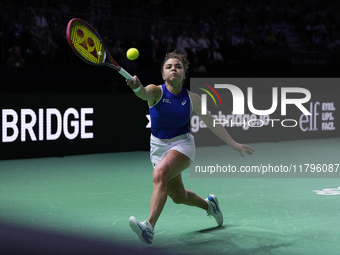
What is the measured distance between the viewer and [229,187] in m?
7.96

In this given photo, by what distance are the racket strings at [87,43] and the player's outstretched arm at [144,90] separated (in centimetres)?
55

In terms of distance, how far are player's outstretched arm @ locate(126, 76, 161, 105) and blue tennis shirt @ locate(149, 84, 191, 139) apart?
7 centimetres

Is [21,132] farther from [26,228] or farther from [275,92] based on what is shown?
[275,92]

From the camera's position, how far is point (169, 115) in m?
4.85

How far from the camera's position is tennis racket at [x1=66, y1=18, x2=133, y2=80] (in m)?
4.59

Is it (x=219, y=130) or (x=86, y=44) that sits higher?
(x=86, y=44)

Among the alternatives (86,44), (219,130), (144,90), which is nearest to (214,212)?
(219,130)

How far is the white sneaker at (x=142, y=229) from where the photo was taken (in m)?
4.32

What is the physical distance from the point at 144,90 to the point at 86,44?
0.79m

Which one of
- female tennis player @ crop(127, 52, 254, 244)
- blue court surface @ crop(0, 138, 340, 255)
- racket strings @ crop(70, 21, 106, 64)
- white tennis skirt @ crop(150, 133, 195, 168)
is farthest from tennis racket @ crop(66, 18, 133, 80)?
blue court surface @ crop(0, 138, 340, 255)

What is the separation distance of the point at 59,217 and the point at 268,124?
9756mm

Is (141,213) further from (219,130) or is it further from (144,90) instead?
(144,90)

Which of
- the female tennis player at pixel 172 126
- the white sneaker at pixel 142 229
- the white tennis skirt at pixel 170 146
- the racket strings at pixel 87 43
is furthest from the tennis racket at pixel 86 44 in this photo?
the white sneaker at pixel 142 229

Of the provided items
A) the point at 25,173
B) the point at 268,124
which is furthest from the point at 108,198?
the point at 268,124
